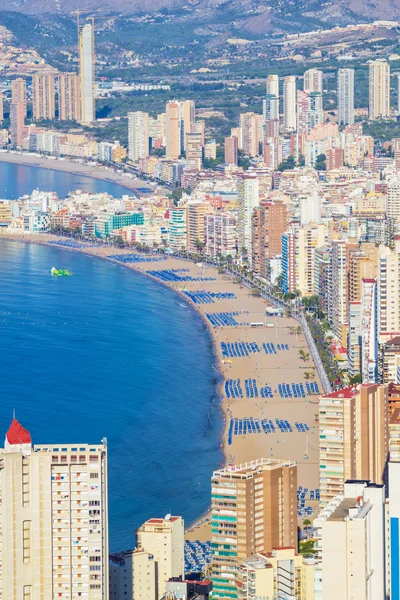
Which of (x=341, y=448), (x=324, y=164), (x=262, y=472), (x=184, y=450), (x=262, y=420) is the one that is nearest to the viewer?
(x=262, y=472)

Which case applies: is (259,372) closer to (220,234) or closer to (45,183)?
(220,234)

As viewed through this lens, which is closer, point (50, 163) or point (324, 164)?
point (324, 164)

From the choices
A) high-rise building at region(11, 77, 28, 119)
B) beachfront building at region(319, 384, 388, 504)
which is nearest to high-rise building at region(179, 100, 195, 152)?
high-rise building at region(11, 77, 28, 119)

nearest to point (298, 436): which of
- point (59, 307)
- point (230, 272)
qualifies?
point (59, 307)

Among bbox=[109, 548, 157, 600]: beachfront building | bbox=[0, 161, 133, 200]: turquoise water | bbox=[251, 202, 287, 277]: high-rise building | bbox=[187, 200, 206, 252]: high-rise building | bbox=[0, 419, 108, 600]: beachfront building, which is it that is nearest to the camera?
bbox=[0, 419, 108, 600]: beachfront building

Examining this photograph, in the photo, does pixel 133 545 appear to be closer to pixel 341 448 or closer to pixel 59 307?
pixel 341 448

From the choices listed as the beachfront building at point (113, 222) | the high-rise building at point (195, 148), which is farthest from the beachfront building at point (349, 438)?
the high-rise building at point (195, 148)

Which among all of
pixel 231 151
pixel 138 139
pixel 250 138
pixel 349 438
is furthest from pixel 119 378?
pixel 250 138

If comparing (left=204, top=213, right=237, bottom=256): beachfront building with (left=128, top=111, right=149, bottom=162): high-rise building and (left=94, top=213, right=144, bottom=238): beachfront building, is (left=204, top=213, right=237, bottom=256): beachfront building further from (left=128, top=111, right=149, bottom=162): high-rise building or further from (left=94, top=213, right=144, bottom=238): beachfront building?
(left=128, top=111, right=149, bottom=162): high-rise building
